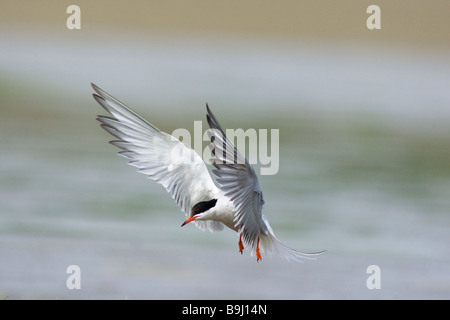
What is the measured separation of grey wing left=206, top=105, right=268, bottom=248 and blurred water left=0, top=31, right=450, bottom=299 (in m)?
1.12

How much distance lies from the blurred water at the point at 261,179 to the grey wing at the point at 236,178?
112cm

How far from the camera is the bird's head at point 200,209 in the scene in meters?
3.77

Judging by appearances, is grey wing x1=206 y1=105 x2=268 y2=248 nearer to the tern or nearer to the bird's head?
the tern

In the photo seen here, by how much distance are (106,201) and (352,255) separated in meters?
2.00

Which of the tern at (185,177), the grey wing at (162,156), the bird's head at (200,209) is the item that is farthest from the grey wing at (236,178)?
the grey wing at (162,156)

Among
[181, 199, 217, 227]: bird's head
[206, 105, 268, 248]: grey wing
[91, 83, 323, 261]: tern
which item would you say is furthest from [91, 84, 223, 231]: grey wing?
[206, 105, 268, 248]: grey wing

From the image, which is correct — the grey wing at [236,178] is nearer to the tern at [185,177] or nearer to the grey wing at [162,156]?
the tern at [185,177]

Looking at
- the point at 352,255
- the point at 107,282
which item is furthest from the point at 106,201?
the point at 352,255

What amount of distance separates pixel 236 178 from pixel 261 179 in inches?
131

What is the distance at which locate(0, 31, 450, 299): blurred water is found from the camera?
4.83m

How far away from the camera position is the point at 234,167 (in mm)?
3266

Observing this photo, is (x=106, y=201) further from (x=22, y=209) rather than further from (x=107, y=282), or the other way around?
(x=107, y=282)

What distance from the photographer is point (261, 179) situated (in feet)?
21.8

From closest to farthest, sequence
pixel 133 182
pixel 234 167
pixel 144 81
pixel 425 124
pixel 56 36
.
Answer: pixel 234 167
pixel 133 182
pixel 425 124
pixel 144 81
pixel 56 36
